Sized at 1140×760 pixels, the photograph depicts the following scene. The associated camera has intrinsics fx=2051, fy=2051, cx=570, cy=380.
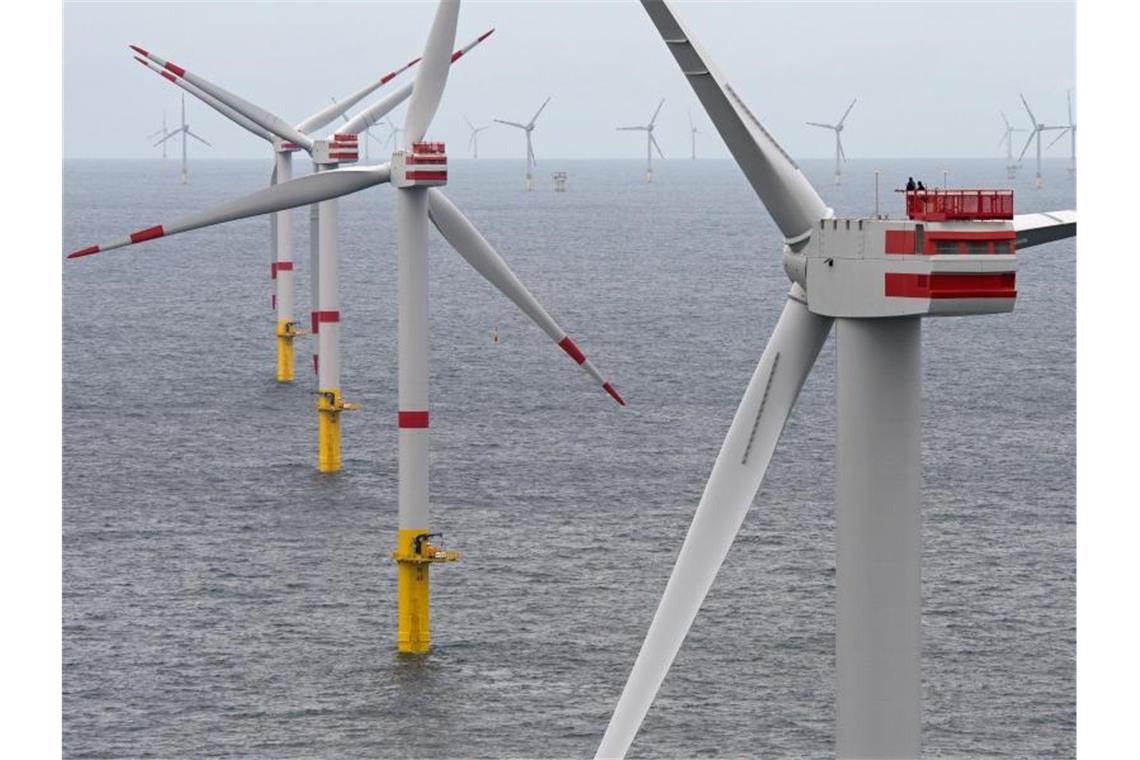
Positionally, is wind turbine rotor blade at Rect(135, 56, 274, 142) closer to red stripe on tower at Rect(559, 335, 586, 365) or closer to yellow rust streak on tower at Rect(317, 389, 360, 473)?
yellow rust streak on tower at Rect(317, 389, 360, 473)

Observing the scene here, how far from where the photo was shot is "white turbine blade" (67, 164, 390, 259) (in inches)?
2309

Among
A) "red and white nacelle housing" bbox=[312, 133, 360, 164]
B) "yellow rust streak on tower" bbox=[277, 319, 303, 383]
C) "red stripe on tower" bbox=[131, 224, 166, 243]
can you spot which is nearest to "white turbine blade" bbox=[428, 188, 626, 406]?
"red stripe on tower" bbox=[131, 224, 166, 243]

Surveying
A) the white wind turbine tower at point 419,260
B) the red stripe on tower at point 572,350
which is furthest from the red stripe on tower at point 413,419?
the red stripe on tower at point 572,350

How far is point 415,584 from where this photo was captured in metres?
72.9

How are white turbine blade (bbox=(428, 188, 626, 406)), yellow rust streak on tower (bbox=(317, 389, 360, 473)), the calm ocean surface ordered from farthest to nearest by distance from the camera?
yellow rust streak on tower (bbox=(317, 389, 360, 473)) < white turbine blade (bbox=(428, 188, 626, 406)) < the calm ocean surface

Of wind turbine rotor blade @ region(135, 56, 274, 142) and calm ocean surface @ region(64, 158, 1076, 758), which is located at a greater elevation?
wind turbine rotor blade @ region(135, 56, 274, 142)

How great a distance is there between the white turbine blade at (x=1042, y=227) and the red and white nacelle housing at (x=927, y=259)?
398 centimetres

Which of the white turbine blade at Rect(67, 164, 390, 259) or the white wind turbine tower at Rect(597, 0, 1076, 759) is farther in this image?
the white turbine blade at Rect(67, 164, 390, 259)

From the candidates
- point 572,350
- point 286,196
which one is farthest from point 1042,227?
point 286,196

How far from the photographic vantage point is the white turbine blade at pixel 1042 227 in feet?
140

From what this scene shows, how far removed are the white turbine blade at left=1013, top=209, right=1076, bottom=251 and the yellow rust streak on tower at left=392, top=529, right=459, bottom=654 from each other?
30544 millimetres

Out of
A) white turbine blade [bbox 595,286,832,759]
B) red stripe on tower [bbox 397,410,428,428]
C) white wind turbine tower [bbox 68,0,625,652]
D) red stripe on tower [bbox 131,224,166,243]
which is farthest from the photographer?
red stripe on tower [bbox 397,410,428,428]

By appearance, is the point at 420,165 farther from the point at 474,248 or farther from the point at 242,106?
the point at 242,106

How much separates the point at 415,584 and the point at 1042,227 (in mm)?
35278
